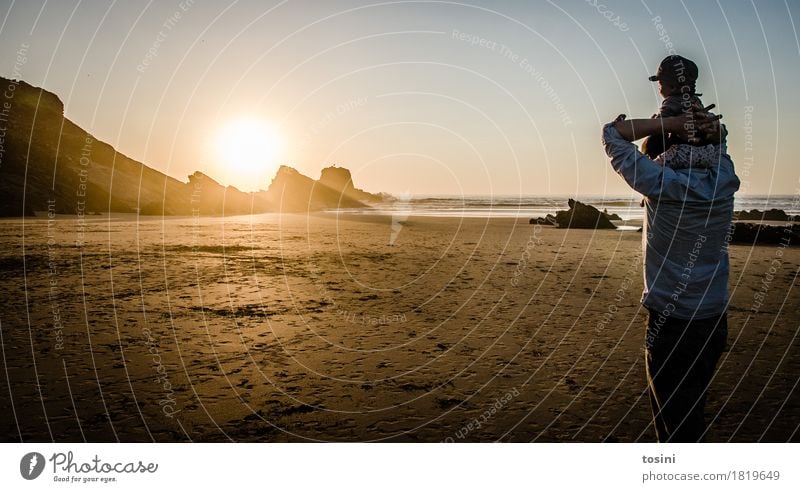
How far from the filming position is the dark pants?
305 centimetres

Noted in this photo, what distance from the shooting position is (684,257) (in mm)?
3074

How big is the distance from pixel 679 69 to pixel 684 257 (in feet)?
4.04

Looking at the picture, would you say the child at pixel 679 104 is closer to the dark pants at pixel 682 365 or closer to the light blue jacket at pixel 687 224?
the light blue jacket at pixel 687 224

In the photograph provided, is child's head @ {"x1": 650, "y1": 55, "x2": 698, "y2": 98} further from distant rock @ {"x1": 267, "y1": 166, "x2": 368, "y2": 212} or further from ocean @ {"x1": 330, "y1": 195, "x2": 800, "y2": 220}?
distant rock @ {"x1": 267, "y1": 166, "x2": 368, "y2": 212}

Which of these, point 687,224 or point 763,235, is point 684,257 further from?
point 763,235

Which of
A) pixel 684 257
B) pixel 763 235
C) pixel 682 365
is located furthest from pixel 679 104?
pixel 763 235

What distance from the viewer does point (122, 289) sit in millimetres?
11625

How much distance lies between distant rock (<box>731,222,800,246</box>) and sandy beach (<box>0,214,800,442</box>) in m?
6.85

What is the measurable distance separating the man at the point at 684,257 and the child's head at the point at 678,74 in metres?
0.25

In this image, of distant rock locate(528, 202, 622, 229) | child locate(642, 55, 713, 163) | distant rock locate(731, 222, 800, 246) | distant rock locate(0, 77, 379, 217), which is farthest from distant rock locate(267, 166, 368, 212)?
child locate(642, 55, 713, 163)

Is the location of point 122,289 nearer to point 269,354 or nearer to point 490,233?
point 269,354

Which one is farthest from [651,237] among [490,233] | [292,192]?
[292,192]
